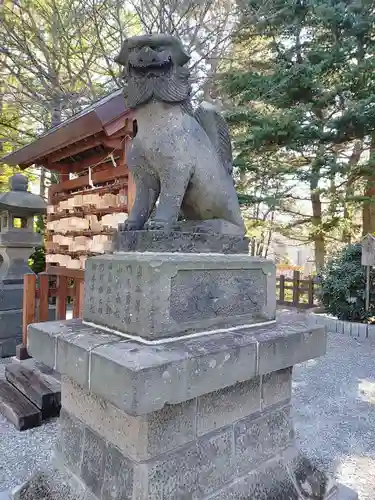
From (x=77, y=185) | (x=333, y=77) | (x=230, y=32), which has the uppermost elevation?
(x=230, y=32)

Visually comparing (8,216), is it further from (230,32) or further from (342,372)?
(230,32)

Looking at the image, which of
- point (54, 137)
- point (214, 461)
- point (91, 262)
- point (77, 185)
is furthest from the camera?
point (77, 185)

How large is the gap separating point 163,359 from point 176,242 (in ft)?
1.98

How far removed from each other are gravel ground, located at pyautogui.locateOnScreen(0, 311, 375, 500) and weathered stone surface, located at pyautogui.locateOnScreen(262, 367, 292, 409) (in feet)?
1.34

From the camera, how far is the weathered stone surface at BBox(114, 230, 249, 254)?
5.63ft

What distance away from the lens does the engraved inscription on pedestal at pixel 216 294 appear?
163cm

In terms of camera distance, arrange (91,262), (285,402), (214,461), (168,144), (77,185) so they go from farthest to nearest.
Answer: (77,185), (285,402), (91,262), (168,144), (214,461)

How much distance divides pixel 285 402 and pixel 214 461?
1.94ft

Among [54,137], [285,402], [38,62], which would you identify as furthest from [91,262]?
[38,62]

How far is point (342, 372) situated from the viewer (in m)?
4.61

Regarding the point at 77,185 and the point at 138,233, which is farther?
the point at 77,185

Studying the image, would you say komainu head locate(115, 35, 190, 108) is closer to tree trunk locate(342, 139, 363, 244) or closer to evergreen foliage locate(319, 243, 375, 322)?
evergreen foliage locate(319, 243, 375, 322)

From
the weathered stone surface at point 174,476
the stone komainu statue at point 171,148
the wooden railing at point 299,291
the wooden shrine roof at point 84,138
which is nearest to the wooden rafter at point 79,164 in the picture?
the wooden shrine roof at point 84,138

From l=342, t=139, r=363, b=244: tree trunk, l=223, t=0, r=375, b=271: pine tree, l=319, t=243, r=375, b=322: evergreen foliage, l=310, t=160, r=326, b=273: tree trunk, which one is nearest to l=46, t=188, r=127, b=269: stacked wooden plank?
l=223, t=0, r=375, b=271: pine tree
